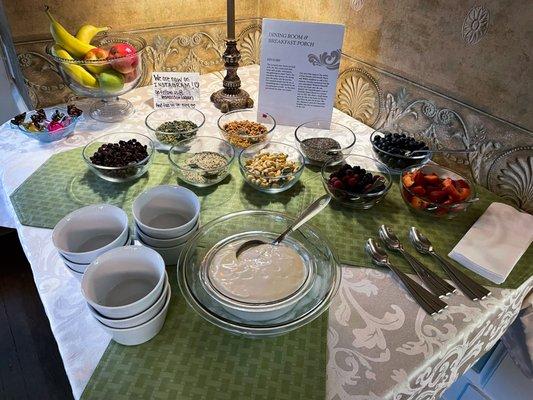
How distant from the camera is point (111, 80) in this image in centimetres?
103

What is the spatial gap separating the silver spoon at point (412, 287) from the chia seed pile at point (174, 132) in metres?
0.54

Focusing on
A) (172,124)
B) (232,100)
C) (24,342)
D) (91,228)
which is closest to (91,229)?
(91,228)

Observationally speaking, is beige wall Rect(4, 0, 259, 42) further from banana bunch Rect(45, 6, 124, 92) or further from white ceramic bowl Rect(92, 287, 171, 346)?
white ceramic bowl Rect(92, 287, 171, 346)

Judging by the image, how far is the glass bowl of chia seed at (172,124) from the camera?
3.30ft

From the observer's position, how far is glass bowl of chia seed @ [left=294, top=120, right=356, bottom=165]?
973 mm

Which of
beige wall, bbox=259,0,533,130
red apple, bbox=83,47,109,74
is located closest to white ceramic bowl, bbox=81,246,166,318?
red apple, bbox=83,47,109,74

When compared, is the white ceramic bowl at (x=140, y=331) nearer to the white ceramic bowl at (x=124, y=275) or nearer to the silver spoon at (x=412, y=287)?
the white ceramic bowl at (x=124, y=275)

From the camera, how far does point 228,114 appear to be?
1127 mm

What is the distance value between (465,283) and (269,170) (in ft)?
1.45

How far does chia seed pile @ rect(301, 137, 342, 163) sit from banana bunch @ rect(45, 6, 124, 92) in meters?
0.53

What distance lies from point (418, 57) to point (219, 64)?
71 centimetres

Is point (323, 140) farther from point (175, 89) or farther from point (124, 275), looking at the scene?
point (124, 275)

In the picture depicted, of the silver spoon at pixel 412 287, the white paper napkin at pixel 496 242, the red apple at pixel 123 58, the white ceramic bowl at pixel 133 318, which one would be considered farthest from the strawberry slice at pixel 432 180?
the red apple at pixel 123 58

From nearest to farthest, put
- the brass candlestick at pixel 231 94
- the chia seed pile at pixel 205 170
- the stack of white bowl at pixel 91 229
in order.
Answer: the stack of white bowl at pixel 91 229 < the chia seed pile at pixel 205 170 < the brass candlestick at pixel 231 94
